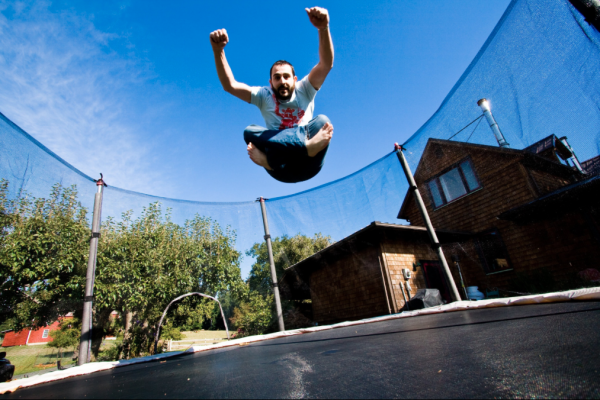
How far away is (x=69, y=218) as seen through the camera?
4125 millimetres

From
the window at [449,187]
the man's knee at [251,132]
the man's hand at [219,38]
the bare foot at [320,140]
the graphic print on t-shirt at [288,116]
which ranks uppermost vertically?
the window at [449,187]

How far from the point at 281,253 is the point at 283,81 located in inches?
178

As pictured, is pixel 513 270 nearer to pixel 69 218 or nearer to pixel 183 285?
pixel 183 285

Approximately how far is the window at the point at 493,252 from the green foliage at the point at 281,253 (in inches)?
127

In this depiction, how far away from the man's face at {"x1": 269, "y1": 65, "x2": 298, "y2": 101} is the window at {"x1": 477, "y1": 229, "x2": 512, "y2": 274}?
561cm

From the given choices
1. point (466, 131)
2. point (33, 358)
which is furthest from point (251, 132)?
point (33, 358)

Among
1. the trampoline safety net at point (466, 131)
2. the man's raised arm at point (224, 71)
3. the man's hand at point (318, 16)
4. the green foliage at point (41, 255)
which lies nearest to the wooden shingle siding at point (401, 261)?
the trampoline safety net at point (466, 131)

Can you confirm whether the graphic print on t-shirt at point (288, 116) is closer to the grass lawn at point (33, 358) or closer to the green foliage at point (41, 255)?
the green foliage at point (41, 255)

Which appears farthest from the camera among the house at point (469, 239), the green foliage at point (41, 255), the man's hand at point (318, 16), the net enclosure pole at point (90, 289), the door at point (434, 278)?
the door at point (434, 278)

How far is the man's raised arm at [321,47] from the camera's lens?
1.36 meters

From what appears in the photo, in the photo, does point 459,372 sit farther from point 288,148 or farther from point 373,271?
point 373,271

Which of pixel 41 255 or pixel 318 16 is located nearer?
pixel 318 16

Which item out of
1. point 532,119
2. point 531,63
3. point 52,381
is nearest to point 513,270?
point 532,119

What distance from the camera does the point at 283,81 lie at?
1.65 m
